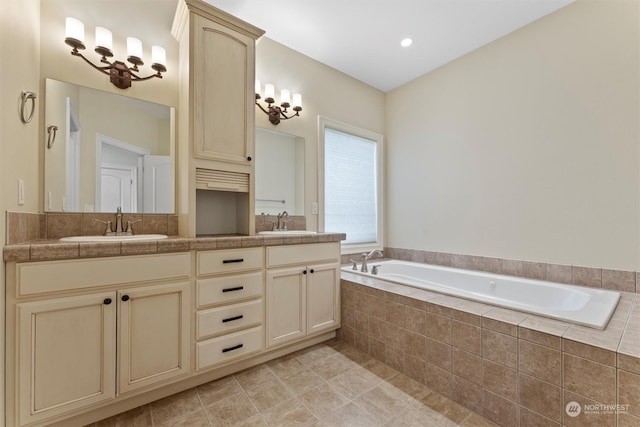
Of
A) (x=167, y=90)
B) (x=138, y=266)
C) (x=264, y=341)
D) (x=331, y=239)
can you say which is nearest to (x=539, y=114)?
(x=331, y=239)

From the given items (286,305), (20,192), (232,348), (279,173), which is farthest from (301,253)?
(20,192)

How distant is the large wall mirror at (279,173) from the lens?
2471mm

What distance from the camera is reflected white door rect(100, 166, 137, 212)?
1.78 metres

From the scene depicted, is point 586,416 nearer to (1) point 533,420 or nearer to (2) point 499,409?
(1) point 533,420

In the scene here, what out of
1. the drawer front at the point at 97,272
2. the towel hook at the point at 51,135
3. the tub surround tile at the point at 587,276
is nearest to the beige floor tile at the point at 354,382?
the drawer front at the point at 97,272

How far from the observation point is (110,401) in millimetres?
1369

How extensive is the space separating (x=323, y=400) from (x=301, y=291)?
717 millimetres

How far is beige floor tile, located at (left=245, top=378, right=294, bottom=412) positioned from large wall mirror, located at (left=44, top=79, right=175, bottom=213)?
135cm

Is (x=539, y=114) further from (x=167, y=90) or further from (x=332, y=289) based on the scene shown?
(x=167, y=90)

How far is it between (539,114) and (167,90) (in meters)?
2.93

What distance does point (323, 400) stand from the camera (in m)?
1.56

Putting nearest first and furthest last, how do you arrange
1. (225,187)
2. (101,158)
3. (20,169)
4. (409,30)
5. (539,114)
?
(20,169) → (101,158) → (225,187) → (539,114) → (409,30)

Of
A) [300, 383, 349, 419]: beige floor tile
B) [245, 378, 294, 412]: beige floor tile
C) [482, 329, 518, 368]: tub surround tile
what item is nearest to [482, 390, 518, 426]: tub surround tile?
[482, 329, 518, 368]: tub surround tile

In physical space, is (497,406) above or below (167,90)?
below
